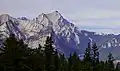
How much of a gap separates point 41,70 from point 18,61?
676 inches

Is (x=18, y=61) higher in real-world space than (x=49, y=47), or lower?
lower

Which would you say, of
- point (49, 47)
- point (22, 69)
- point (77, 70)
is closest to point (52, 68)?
point (49, 47)

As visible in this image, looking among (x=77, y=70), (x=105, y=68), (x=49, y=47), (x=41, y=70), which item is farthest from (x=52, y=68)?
(x=105, y=68)

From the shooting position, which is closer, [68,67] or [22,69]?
[22,69]

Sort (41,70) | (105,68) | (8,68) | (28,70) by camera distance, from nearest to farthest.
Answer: (8,68), (28,70), (41,70), (105,68)

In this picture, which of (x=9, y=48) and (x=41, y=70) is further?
(x=41, y=70)

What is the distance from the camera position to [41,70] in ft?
172

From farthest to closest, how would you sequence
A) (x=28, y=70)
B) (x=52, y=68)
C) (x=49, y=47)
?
(x=49, y=47) < (x=52, y=68) < (x=28, y=70)

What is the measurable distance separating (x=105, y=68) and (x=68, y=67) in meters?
29.5

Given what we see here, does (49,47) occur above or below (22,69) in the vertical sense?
above

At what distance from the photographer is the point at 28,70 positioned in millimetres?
38031

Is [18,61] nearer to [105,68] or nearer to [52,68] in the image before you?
[52,68]

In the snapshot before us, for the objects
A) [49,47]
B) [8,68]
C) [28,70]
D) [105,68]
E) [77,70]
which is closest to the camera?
[8,68]

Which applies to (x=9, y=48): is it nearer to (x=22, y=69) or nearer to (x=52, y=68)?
(x=22, y=69)
